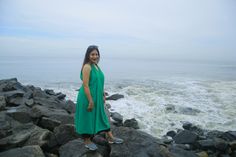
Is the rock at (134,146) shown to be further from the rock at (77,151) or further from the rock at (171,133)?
the rock at (171,133)

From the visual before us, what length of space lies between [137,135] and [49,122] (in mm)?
2797

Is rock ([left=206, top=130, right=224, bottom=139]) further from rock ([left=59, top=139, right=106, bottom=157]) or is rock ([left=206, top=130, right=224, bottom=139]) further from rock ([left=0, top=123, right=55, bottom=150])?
rock ([left=0, top=123, right=55, bottom=150])

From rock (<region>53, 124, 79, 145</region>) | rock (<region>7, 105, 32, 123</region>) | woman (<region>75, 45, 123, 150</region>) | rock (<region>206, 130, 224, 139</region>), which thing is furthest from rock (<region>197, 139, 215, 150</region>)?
rock (<region>7, 105, 32, 123</region>)

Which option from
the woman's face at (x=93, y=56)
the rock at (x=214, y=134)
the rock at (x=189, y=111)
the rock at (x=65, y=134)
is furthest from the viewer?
the rock at (x=189, y=111)

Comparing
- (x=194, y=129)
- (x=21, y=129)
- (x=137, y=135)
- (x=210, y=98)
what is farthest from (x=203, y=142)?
(x=210, y=98)

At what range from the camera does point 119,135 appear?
17.4 ft

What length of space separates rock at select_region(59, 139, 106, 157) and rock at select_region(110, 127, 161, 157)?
42cm

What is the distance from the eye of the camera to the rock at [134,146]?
4660 millimetres

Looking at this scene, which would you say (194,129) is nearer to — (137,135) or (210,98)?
(137,135)

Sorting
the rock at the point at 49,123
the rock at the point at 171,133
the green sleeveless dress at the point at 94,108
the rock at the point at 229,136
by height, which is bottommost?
the rock at the point at 171,133

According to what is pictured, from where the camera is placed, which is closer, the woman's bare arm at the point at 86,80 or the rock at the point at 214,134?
the woman's bare arm at the point at 86,80

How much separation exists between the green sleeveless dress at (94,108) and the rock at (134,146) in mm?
658

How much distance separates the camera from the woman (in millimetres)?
4141

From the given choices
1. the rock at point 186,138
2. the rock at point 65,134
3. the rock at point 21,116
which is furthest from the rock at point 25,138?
the rock at point 186,138
